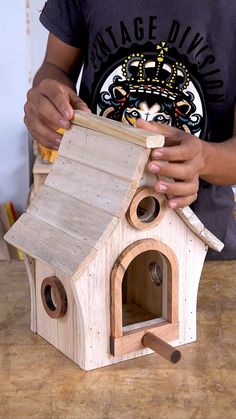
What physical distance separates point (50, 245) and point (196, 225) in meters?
0.23

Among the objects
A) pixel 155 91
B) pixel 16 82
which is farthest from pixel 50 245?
pixel 16 82

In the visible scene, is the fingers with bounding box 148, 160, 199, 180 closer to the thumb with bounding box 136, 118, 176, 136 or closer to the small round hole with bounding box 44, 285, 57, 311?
the thumb with bounding box 136, 118, 176, 136

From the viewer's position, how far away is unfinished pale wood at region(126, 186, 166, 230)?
107 cm

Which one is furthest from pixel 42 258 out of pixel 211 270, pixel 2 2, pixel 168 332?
pixel 2 2

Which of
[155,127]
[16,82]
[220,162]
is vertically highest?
[155,127]

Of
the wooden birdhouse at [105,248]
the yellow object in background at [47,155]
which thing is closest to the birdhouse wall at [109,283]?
the wooden birdhouse at [105,248]

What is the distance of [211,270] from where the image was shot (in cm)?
147

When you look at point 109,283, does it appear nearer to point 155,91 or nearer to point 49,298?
point 49,298

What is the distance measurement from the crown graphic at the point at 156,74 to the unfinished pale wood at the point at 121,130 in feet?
1.01

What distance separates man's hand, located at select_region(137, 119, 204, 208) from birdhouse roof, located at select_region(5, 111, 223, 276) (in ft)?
0.08

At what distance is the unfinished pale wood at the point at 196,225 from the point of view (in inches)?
44.5

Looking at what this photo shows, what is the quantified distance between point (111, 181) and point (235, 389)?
345 millimetres

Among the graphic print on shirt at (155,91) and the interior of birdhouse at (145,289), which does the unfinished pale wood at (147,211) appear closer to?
the interior of birdhouse at (145,289)

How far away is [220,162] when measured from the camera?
48.8 inches
